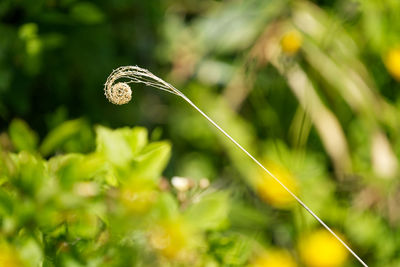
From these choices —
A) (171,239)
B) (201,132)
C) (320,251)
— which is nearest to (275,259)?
(320,251)

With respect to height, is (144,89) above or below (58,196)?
below

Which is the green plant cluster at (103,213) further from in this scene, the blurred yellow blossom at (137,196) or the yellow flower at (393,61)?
the yellow flower at (393,61)

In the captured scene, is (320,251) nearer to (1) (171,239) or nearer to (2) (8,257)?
(1) (171,239)

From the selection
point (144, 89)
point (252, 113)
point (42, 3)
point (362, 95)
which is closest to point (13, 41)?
point (42, 3)

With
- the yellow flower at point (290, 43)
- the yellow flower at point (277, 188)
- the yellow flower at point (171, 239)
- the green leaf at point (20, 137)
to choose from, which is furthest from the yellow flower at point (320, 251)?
the green leaf at point (20, 137)

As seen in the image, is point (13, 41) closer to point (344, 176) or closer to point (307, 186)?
point (307, 186)
